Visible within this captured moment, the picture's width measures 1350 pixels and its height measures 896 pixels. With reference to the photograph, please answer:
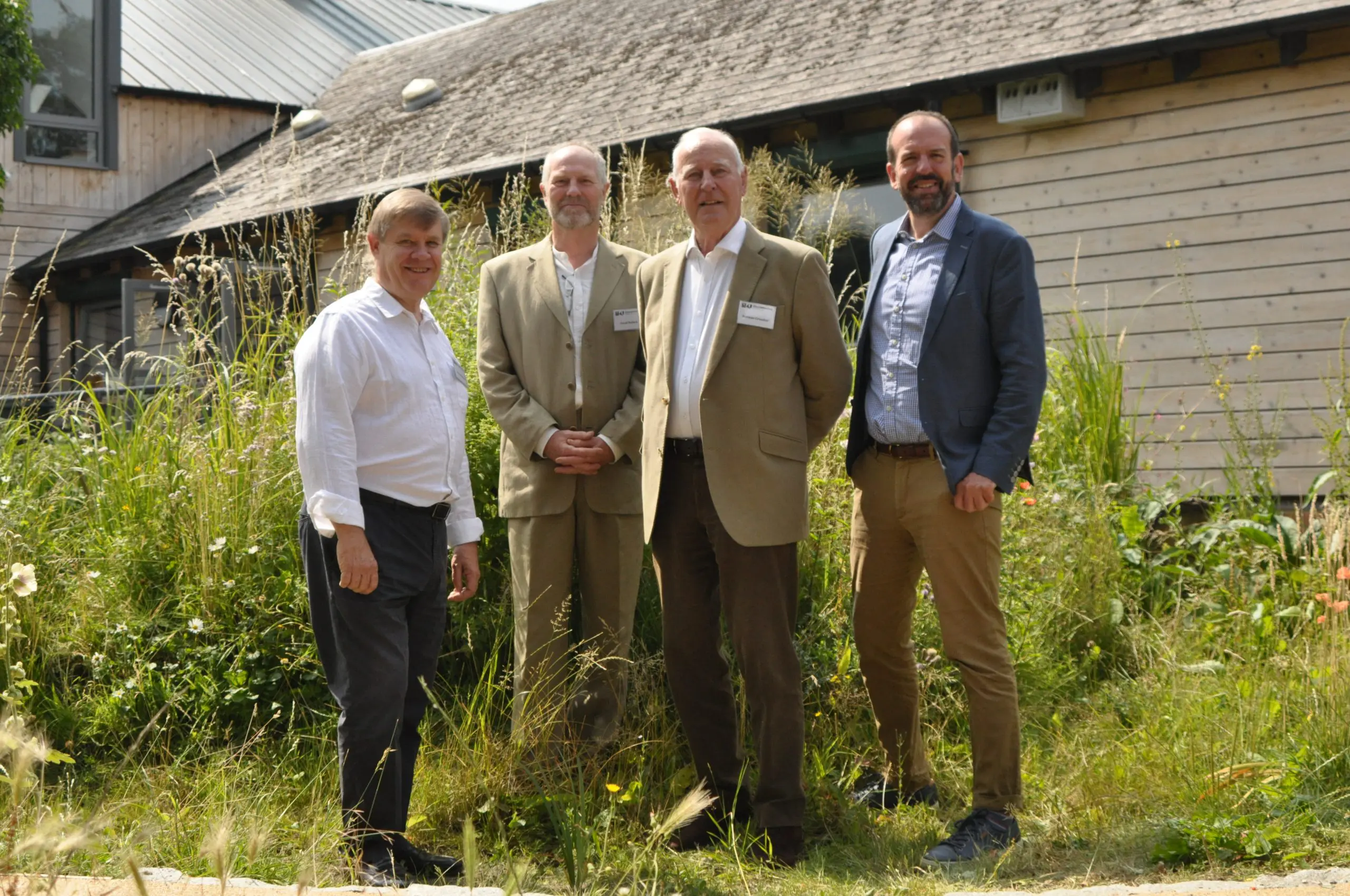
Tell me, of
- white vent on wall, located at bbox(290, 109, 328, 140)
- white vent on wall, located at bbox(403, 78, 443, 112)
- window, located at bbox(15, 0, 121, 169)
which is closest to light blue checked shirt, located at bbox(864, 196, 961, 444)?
white vent on wall, located at bbox(403, 78, 443, 112)

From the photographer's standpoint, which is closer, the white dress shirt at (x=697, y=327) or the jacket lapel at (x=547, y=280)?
the white dress shirt at (x=697, y=327)

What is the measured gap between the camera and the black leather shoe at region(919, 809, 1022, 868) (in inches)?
138

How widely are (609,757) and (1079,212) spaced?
5.27 meters

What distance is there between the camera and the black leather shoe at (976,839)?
3.51 meters

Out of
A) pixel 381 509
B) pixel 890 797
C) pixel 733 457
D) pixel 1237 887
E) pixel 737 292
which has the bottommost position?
pixel 890 797

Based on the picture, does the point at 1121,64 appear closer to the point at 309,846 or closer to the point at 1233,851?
the point at 1233,851

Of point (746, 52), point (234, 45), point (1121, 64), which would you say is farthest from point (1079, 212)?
point (234, 45)

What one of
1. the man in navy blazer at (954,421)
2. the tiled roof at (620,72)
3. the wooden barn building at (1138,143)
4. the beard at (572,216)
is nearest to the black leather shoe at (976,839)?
the man in navy blazer at (954,421)

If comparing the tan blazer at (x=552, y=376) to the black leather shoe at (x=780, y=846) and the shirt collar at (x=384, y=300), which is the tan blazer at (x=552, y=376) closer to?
the shirt collar at (x=384, y=300)

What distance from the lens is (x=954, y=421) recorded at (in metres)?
3.67

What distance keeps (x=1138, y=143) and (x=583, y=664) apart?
525 centimetres

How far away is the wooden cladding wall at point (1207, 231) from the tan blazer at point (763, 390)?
3486 millimetres

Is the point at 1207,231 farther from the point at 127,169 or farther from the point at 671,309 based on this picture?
the point at 127,169

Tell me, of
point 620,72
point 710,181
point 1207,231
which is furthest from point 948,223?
point 620,72
